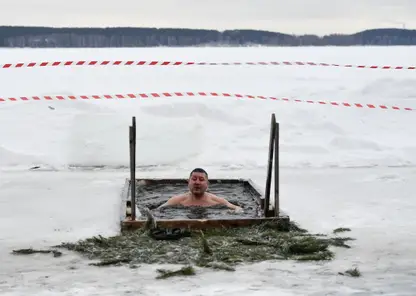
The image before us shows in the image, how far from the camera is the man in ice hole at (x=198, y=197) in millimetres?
8672

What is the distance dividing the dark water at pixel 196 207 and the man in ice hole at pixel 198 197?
0.06 metres

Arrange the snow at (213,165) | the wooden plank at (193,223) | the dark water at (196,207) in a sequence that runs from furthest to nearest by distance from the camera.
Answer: the dark water at (196,207) → the wooden plank at (193,223) → the snow at (213,165)

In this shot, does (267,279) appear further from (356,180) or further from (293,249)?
(356,180)

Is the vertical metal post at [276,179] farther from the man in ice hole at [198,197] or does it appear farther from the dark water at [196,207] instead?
the man in ice hole at [198,197]

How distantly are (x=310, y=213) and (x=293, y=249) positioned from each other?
7.09 feet

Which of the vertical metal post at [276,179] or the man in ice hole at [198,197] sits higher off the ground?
the vertical metal post at [276,179]

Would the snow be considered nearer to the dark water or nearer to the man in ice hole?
the dark water

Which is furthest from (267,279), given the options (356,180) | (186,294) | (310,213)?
(356,180)

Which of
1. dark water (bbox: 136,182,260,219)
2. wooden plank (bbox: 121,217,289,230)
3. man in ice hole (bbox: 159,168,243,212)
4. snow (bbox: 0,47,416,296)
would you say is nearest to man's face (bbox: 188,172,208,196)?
man in ice hole (bbox: 159,168,243,212)

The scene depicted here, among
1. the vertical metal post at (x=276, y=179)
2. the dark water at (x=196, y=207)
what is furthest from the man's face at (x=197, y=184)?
the vertical metal post at (x=276, y=179)

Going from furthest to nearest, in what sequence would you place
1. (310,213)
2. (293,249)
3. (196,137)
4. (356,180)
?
(196,137)
(356,180)
(310,213)
(293,249)

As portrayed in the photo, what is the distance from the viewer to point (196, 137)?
46.6 feet

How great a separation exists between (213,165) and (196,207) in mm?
3964

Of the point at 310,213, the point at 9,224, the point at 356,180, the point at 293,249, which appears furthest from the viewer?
the point at 356,180
